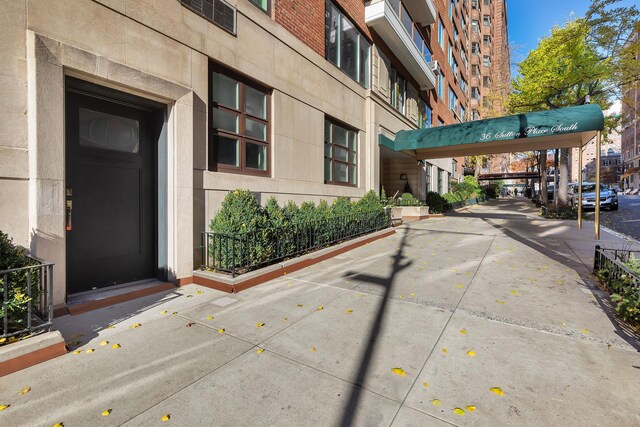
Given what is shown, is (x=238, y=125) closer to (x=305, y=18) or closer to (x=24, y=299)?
(x=305, y=18)

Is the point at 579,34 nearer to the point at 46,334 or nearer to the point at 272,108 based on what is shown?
the point at 272,108

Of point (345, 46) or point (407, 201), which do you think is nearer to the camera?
point (345, 46)

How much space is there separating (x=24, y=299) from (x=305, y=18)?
9.63m

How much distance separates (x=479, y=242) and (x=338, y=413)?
8.92 meters

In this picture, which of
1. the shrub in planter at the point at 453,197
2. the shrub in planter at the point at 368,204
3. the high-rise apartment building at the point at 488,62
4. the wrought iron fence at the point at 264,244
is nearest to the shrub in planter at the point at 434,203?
the shrub in planter at the point at 453,197

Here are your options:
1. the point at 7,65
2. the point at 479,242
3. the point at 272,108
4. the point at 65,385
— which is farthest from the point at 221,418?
the point at 479,242

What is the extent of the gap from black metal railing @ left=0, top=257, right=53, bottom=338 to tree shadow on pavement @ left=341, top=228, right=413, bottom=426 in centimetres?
324

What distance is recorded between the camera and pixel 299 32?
9.27 metres

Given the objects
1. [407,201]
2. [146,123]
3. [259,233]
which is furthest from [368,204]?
[146,123]

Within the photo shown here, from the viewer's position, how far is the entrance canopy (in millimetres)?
11170

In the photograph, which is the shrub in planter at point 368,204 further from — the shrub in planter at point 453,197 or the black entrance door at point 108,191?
the shrub in planter at point 453,197

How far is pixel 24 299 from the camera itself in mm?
3141

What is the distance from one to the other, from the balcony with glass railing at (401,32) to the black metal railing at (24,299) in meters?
13.5

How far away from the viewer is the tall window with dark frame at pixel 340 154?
11.0 m
